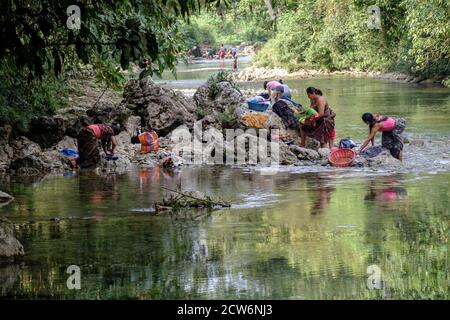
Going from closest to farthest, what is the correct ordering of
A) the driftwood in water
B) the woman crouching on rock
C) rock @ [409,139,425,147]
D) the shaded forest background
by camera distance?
1. the shaded forest background
2. the driftwood in water
3. rock @ [409,139,425,147]
4. the woman crouching on rock

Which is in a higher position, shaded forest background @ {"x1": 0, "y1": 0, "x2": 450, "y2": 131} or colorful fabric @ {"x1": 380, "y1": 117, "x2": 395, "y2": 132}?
shaded forest background @ {"x1": 0, "y1": 0, "x2": 450, "y2": 131}

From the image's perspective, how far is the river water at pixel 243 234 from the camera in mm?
8688

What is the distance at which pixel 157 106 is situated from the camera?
21.8 metres

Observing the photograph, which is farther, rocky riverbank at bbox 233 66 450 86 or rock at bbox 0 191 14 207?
rocky riverbank at bbox 233 66 450 86

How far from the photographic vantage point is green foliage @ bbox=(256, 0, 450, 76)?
30.6 metres

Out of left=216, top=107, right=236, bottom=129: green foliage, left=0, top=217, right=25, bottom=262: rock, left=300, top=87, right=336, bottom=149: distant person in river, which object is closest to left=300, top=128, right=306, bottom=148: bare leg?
left=300, top=87, right=336, bottom=149: distant person in river

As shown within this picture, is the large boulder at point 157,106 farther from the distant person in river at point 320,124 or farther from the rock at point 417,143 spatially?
the rock at point 417,143

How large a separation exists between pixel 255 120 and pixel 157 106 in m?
2.93

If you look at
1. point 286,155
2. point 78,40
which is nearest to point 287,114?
point 286,155

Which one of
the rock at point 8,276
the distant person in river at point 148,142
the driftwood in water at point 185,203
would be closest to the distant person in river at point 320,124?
the distant person in river at point 148,142

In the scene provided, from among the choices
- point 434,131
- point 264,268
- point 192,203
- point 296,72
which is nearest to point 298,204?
point 192,203

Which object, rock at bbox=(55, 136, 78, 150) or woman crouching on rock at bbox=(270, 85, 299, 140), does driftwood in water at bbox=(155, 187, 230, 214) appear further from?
woman crouching on rock at bbox=(270, 85, 299, 140)

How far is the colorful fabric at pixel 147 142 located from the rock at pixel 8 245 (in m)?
9.61

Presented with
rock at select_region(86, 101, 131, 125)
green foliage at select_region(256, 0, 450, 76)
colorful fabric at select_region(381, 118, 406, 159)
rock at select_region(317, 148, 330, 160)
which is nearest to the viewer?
colorful fabric at select_region(381, 118, 406, 159)
